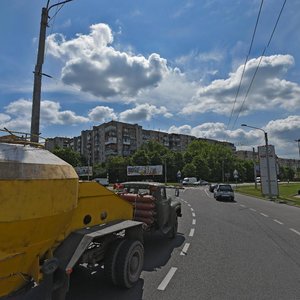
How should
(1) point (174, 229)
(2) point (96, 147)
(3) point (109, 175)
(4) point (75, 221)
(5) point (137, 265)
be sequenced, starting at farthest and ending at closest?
(2) point (96, 147)
(3) point (109, 175)
(1) point (174, 229)
(5) point (137, 265)
(4) point (75, 221)

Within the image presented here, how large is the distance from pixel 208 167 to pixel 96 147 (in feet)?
141

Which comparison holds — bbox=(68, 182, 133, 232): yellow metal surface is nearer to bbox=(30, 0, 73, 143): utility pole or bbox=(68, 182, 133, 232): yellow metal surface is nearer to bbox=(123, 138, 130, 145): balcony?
bbox=(30, 0, 73, 143): utility pole

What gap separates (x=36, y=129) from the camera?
6559 mm

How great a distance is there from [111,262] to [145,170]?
71.2 meters

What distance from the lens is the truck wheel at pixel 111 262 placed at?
531 cm

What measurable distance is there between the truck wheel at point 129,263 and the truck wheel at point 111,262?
0.20 ft

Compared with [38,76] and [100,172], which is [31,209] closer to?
[38,76]

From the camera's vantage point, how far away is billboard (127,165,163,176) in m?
75.9

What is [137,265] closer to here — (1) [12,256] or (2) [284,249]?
(1) [12,256]

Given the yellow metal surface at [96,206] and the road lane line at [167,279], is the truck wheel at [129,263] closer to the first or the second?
the road lane line at [167,279]

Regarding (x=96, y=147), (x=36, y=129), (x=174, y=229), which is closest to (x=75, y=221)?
(x=36, y=129)

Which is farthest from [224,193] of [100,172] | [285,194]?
[100,172]

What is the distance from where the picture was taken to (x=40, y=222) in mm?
3939

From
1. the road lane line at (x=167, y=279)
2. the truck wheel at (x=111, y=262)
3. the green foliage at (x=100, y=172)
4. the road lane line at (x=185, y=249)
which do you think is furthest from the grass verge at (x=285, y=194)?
the green foliage at (x=100, y=172)
